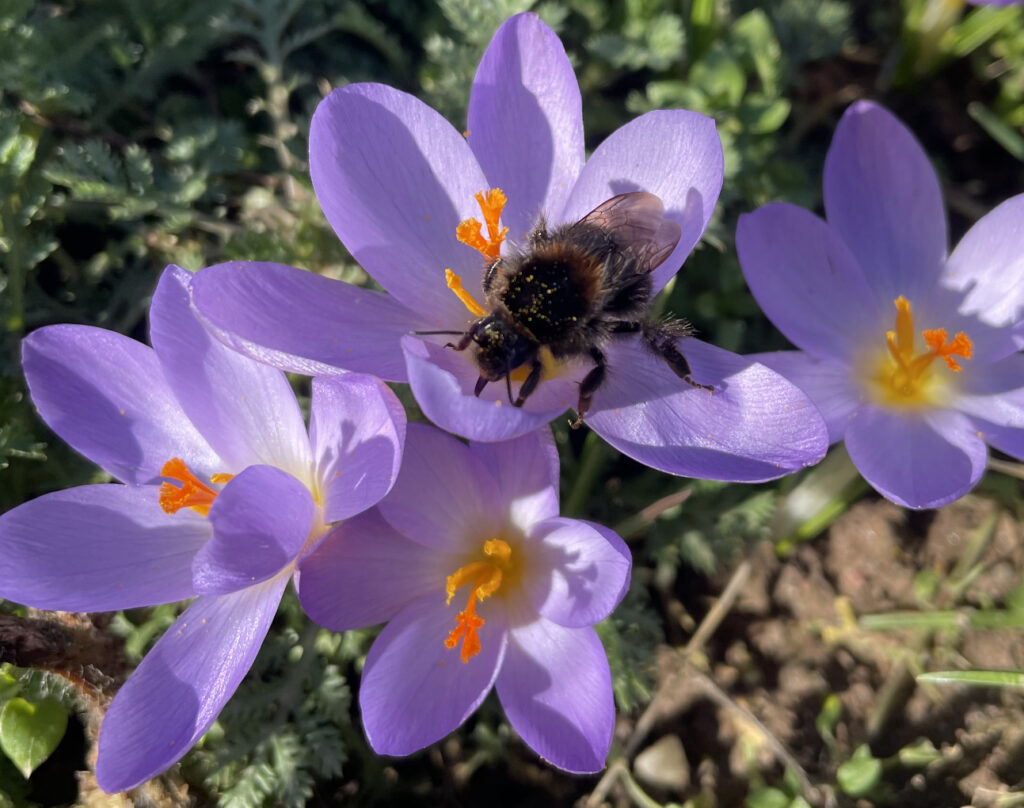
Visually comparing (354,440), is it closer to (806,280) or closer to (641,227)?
(641,227)

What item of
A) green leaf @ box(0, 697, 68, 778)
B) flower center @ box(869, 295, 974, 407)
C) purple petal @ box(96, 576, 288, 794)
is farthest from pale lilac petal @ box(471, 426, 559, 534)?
green leaf @ box(0, 697, 68, 778)

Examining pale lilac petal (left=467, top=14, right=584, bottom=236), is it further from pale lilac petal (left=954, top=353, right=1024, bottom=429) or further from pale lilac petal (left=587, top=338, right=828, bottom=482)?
pale lilac petal (left=954, top=353, right=1024, bottom=429)

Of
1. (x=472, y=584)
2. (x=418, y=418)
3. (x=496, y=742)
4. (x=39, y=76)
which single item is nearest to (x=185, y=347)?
(x=418, y=418)

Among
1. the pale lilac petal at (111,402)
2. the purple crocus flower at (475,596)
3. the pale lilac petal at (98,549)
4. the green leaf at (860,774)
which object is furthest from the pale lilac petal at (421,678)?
the green leaf at (860,774)

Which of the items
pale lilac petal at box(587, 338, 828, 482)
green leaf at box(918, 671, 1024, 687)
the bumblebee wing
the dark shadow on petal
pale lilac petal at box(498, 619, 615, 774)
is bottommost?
green leaf at box(918, 671, 1024, 687)

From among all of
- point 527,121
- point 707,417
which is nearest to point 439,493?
point 707,417

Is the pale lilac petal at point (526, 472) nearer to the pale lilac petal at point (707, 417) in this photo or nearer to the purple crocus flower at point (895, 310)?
the pale lilac petal at point (707, 417)
